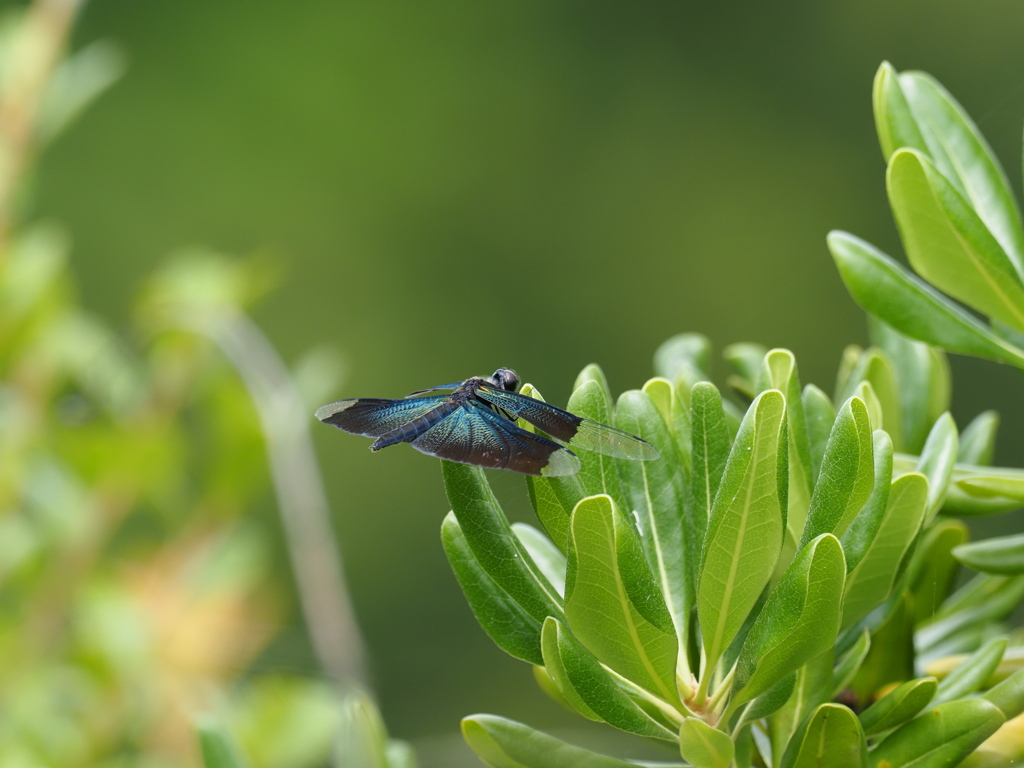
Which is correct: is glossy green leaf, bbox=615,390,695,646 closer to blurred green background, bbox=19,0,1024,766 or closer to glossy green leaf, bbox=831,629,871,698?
glossy green leaf, bbox=831,629,871,698

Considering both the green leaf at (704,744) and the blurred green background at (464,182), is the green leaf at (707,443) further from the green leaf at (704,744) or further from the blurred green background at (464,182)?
the blurred green background at (464,182)

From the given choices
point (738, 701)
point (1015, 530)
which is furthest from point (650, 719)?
point (1015, 530)

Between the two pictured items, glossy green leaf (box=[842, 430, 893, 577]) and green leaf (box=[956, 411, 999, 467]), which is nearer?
glossy green leaf (box=[842, 430, 893, 577])

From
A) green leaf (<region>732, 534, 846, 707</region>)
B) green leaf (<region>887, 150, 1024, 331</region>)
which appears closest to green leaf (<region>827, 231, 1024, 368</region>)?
green leaf (<region>887, 150, 1024, 331</region>)

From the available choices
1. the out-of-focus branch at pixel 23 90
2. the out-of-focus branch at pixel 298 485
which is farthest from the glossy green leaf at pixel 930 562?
the out-of-focus branch at pixel 23 90

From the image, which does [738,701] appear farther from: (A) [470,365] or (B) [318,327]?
(B) [318,327]

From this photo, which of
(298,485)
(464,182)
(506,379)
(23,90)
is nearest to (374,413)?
(506,379)
